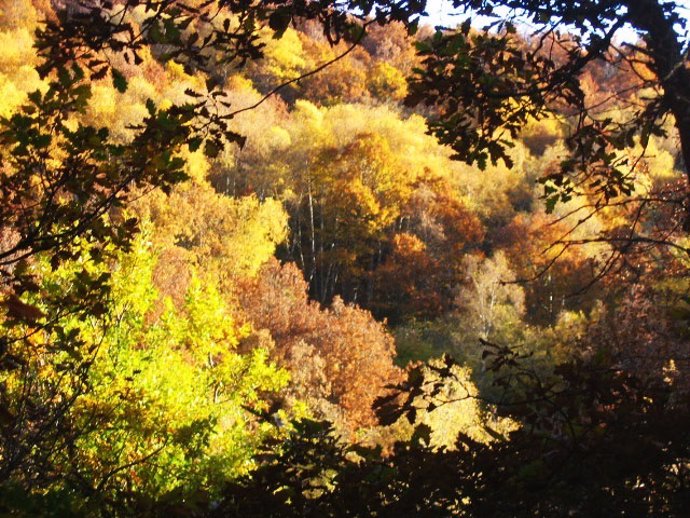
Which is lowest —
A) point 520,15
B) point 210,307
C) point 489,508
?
point 489,508

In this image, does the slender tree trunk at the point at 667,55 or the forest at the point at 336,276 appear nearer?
the forest at the point at 336,276

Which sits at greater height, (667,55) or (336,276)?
(336,276)

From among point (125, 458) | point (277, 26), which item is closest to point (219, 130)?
point (277, 26)

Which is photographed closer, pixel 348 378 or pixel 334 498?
pixel 334 498

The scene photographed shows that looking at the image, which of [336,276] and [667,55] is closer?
[667,55]

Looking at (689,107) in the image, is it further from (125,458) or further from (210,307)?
(210,307)

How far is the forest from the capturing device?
8.56ft

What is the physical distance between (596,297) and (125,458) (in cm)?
2565

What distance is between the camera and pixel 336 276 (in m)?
34.2

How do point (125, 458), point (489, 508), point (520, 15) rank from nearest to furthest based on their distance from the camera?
point (489, 508) → point (520, 15) → point (125, 458)

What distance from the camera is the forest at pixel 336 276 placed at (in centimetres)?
261

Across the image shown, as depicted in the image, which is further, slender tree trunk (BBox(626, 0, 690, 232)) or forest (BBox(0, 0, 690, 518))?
slender tree trunk (BBox(626, 0, 690, 232))

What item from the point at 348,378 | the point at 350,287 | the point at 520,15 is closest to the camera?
the point at 520,15

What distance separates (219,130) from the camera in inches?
116
